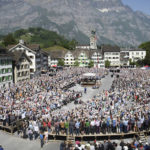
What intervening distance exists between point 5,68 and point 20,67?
26.1 feet

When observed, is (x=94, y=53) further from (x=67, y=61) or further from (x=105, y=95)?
(x=105, y=95)

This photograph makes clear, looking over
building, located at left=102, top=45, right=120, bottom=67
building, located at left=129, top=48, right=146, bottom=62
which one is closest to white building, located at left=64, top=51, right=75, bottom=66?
building, located at left=102, top=45, right=120, bottom=67

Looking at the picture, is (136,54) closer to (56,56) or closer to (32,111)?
(56,56)

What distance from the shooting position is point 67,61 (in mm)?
127688

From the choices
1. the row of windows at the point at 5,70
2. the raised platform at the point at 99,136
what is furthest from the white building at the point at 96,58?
the raised platform at the point at 99,136

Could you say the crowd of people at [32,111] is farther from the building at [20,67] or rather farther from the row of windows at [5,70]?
the building at [20,67]

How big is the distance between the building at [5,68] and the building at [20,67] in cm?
261

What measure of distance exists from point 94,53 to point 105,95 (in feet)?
295

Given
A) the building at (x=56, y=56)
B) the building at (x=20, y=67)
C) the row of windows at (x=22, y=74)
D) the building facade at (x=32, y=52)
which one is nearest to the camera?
the building at (x=20, y=67)

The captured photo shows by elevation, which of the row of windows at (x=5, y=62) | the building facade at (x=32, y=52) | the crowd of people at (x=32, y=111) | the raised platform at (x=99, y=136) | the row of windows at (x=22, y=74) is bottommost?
the raised platform at (x=99, y=136)

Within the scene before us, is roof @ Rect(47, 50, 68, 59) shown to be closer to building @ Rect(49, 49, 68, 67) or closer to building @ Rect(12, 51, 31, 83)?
building @ Rect(49, 49, 68, 67)

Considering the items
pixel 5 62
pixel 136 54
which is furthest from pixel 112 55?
pixel 5 62

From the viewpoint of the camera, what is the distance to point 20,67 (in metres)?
66.0

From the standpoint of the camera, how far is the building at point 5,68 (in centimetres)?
5688
